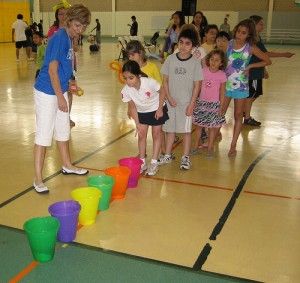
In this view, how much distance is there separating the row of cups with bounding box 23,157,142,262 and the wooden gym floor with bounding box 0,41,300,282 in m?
0.10

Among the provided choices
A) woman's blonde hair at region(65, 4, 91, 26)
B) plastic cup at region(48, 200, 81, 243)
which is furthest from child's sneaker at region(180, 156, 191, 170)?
woman's blonde hair at region(65, 4, 91, 26)

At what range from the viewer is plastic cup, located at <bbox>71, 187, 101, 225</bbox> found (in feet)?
9.53

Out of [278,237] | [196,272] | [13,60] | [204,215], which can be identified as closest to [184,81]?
[204,215]

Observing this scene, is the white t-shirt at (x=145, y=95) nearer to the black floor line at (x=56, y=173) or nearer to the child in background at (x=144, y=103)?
the child in background at (x=144, y=103)

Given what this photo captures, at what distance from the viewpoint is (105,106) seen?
7.29 m

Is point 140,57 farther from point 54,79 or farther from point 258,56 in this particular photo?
point 258,56

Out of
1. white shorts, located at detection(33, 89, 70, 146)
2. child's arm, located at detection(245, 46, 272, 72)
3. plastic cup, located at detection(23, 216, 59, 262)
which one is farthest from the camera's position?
child's arm, located at detection(245, 46, 272, 72)

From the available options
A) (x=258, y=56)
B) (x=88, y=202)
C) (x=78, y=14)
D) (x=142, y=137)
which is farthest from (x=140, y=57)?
(x=88, y=202)

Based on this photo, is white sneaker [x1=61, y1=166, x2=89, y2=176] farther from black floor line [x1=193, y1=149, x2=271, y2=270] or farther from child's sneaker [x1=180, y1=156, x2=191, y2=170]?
black floor line [x1=193, y1=149, x2=271, y2=270]

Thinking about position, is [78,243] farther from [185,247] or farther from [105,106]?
[105,106]

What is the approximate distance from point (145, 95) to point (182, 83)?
413 mm

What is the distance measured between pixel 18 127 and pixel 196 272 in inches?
161

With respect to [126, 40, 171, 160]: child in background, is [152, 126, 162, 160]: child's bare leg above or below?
below

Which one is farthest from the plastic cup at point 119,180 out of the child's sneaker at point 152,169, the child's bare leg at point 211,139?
the child's bare leg at point 211,139
